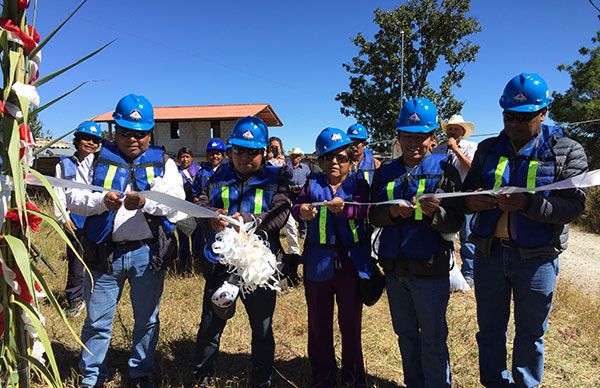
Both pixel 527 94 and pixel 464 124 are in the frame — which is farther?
pixel 464 124

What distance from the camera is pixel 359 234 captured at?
3020 mm

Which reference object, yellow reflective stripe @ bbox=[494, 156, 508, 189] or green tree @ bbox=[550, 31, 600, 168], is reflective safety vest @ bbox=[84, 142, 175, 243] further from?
green tree @ bbox=[550, 31, 600, 168]

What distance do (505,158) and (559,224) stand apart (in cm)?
52

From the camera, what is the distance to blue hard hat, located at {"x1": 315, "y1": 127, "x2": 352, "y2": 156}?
2.98 metres

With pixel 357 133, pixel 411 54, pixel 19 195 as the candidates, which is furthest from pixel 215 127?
pixel 19 195

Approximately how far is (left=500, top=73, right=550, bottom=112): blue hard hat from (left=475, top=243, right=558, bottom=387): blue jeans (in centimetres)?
92

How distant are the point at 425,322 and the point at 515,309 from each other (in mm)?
606

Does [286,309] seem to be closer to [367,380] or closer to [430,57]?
[367,380]

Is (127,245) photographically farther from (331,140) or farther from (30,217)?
(331,140)

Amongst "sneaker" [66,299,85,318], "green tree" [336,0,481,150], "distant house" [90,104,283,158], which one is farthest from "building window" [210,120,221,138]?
"sneaker" [66,299,85,318]

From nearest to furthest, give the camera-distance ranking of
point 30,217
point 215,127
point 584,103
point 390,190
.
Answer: point 30,217
point 390,190
point 584,103
point 215,127

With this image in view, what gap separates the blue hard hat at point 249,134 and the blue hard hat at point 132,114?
653 mm

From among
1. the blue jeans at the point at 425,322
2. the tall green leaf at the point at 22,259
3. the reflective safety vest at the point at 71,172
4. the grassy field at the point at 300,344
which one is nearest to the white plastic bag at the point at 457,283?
the grassy field at the point at 300,344

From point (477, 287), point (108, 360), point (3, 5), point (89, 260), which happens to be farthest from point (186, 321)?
point (3, 5)
